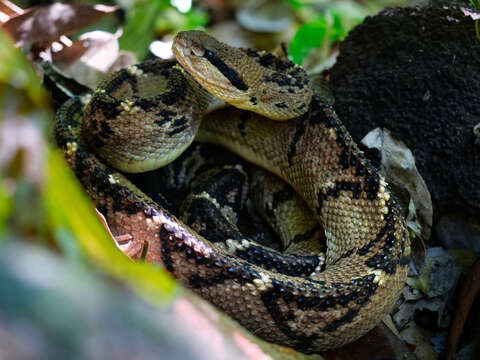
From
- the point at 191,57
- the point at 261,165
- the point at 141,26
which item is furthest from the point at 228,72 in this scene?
the point at 141,26

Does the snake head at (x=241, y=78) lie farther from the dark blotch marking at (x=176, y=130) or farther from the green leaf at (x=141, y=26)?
the green leaf at (x=141, y=26)

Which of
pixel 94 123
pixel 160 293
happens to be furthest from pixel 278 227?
pixel 160 293

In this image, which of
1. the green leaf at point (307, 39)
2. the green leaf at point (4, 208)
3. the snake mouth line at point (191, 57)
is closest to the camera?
the green leaf at point (4, 208)

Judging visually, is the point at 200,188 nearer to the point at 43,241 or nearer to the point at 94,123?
the point at 94,123

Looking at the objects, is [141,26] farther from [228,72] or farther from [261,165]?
[261,165]

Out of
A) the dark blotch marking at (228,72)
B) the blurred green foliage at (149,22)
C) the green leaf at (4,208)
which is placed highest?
the green leaf at (4,208)

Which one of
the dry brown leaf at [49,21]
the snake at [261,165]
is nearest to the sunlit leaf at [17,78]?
the snake at [261,165]

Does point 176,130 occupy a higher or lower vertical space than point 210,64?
lower
